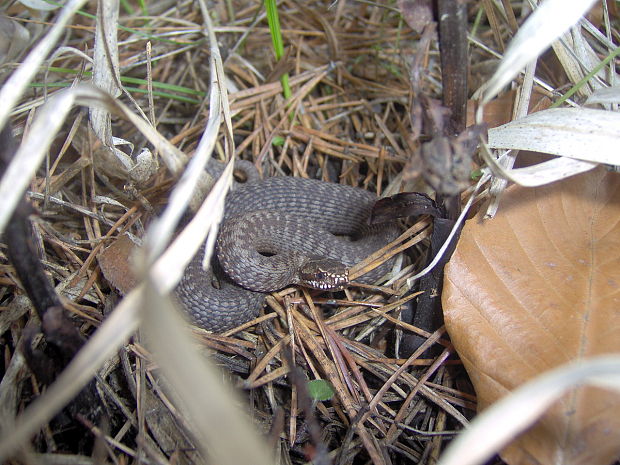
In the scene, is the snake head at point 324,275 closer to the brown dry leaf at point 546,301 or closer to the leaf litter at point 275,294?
the leaf litter at point 275,294

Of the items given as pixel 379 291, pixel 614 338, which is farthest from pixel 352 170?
pixel 614 338

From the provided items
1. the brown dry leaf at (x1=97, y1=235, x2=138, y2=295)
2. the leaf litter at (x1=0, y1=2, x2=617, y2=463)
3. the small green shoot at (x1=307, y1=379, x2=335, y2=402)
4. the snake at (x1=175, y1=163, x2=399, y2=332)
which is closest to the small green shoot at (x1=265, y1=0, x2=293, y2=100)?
the leaf litter at (x1=0, y1=2, x2=617, y2=463)

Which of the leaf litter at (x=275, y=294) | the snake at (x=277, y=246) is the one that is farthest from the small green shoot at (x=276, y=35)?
the snake at (x=277, y=246)

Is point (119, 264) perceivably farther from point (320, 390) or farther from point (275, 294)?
point (320, 390)

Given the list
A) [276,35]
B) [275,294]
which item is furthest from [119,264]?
[276,35]

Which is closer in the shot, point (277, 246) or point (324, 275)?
point (324, 275)

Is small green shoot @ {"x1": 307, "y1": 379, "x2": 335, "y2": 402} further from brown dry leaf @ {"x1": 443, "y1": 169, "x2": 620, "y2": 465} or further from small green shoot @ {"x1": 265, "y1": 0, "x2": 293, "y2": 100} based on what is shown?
small green shoot @ {"x1": 265, "y1": 0, "x2": 293, "y2": 100}
